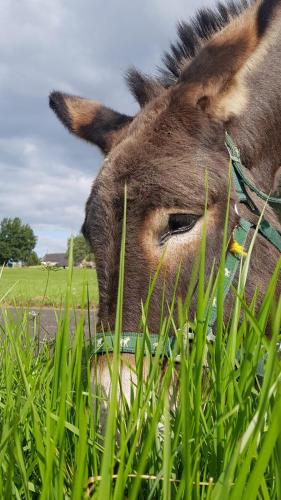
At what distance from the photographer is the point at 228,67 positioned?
2.82 metres

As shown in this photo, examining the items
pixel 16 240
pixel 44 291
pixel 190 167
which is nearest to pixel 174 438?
pixel 190 167

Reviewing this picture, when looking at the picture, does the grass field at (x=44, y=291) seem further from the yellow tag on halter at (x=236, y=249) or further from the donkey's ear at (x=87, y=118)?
the donkey's ear at (x=87, y=118)

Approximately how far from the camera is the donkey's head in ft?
7.61

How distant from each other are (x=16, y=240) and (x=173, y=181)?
101 metres

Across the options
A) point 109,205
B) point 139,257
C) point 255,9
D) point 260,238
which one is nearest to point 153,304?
point 139,257

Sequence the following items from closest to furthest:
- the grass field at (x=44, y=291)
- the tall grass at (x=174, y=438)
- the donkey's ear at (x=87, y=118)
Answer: the tall grass at (x=174, y=438) < the grass field at (x=44, y=291) < the donkey's ear at (x=87, y=118)

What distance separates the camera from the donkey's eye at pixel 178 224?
2348 millimetres

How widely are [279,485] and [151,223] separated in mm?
1614

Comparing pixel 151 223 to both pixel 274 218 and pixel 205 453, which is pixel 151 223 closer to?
pixel 274 218

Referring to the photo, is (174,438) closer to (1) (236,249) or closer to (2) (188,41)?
(1) (236,249)

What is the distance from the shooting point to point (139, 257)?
7.61 ft

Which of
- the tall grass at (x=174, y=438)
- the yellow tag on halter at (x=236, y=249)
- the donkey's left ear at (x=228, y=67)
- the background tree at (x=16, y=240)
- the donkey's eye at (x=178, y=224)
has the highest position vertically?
the background tree at (x=16, y=240)

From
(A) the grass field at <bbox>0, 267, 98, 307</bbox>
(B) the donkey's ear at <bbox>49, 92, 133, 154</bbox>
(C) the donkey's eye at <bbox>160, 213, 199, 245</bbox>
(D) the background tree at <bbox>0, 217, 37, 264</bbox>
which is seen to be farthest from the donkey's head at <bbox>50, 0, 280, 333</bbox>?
(D) the background tree at <bbox>0, 217, 37, 264</bbox>

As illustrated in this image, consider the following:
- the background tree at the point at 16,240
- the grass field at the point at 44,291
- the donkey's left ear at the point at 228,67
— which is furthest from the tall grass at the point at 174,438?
the background tree at the point at 16,240
